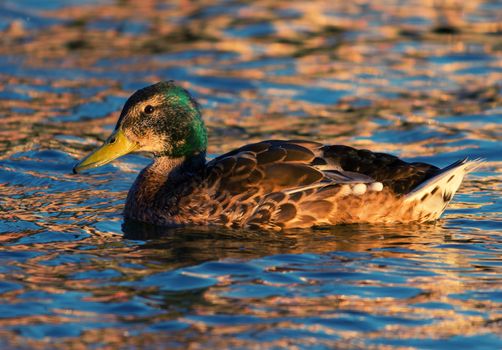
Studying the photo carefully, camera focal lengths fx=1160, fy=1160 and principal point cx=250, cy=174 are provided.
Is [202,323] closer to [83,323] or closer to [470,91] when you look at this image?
[83,323]

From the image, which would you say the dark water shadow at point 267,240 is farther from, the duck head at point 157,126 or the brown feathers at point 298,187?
the duck head at point 157,126

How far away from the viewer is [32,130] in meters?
14.3

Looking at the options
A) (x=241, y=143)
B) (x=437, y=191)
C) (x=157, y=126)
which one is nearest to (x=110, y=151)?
(x=157, y=126)

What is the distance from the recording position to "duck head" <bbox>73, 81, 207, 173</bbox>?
10.7m

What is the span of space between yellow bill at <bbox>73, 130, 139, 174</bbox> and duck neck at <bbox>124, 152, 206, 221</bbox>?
12.3 inches

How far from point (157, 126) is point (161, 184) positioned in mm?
Result: 539

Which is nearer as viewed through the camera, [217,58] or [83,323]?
[83,323]

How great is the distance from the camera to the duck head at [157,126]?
35.2 feet

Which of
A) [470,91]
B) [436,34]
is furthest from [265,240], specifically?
[436,34]

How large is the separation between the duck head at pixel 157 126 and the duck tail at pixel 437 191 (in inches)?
81.9

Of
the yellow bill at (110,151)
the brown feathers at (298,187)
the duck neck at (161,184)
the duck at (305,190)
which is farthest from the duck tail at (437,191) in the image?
the yellow bill at (110,151)

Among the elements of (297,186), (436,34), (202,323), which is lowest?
(202,323)

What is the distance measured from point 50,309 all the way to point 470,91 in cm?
933

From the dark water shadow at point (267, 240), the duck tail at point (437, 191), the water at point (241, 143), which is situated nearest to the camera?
the water at point (241, 143)
